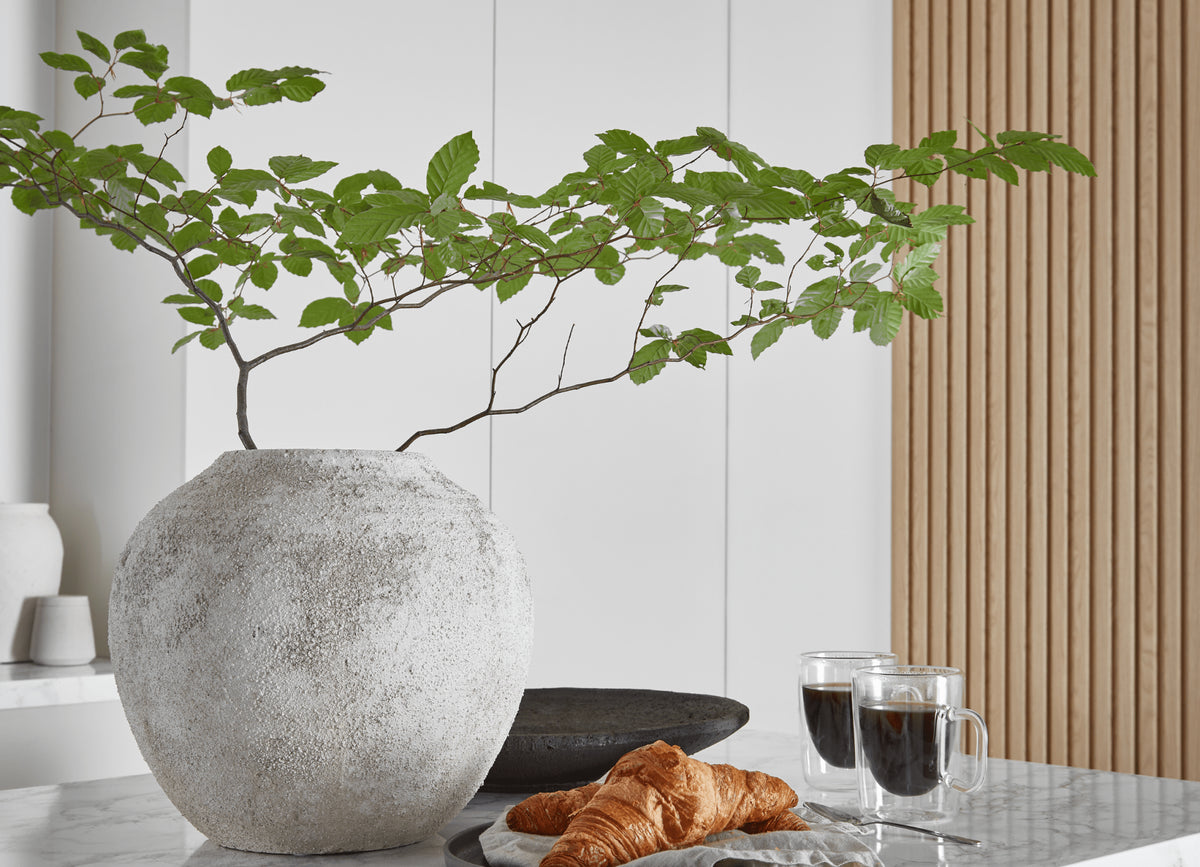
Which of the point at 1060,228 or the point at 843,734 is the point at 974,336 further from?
the point at 843,734

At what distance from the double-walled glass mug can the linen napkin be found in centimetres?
23

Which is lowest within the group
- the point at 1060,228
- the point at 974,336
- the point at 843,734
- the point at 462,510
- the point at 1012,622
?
the point at 1012,622

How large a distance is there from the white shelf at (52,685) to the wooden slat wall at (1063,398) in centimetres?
204

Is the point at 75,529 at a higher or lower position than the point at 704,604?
higher

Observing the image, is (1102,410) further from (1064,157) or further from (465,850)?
(465,850)

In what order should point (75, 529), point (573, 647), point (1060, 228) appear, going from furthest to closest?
1. point (1060, 228)
2. point (573, 647)
3. point (75, 529)

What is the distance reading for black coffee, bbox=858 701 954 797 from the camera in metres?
0.91

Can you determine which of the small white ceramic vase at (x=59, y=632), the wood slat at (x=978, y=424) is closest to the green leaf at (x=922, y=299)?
the small white ceramic vase at (x=59, y=632)

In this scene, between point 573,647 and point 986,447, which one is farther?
point 986,447

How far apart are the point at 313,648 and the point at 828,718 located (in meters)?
0.47

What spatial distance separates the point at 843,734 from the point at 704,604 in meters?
1.81

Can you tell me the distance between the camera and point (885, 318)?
92cm

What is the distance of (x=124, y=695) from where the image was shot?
32.5 inches

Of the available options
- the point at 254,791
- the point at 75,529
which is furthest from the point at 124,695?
the point at 75,529
